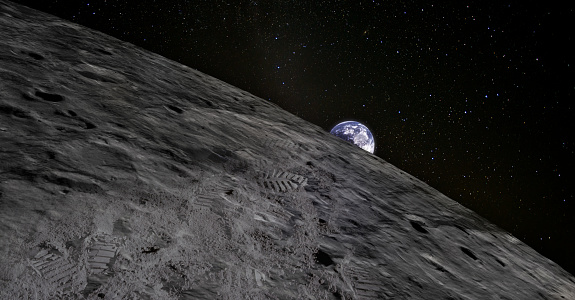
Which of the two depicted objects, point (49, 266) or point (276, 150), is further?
point (276, 150)

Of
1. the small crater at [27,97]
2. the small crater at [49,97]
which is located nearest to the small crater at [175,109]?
the small crater at [49,97]

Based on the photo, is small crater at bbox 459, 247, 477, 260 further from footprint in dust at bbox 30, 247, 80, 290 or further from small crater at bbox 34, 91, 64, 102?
small crater at bbox 34, 91, 64, 102

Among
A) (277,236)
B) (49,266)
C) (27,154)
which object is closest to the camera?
(49,266)

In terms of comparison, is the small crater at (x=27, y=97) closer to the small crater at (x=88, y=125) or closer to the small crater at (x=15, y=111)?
the small crater at (x=15, y=111)

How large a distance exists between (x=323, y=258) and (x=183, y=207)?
479 millimetres

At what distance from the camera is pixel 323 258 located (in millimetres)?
1019

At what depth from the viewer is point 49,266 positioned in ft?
2.06

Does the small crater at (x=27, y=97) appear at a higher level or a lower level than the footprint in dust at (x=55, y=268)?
higher

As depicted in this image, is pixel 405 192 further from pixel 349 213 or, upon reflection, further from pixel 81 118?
pixel 81 118

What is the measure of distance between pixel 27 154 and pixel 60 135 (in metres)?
0.18

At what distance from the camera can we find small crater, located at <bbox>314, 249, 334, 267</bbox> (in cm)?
100

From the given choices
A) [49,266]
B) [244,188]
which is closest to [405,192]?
[244,188]

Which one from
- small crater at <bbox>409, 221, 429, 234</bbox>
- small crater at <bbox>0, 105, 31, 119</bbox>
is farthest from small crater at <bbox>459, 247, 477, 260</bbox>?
small crater at <bbox>0, 105, 31, 119</bbox>

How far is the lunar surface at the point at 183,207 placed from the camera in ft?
2.32
